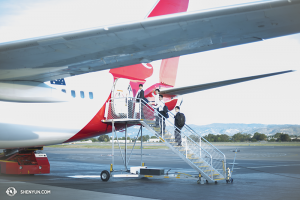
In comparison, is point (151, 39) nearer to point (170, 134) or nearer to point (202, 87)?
point (170, 134)

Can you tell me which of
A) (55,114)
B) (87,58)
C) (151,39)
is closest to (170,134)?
(55,114)

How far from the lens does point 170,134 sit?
15.5 metres

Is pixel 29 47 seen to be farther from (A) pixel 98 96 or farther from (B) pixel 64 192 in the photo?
(A) pixel 98 96

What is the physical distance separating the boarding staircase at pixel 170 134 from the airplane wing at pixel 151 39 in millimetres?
6817

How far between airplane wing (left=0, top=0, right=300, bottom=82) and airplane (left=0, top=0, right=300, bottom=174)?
17 mm

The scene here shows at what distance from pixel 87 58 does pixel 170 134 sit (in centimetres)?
828

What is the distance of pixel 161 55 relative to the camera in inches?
317

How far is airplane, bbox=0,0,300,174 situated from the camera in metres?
5.94

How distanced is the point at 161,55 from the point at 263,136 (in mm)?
131015

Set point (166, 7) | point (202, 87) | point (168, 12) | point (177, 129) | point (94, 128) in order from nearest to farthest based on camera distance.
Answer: point (177, 129)
point (94, 128)
point (202, 87)
point (166, 7)
point (168, 12)

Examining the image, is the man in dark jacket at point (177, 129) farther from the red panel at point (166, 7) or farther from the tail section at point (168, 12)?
the red panel at point (166, 7)

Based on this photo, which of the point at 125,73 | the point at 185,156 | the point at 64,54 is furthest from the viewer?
the point at 125,73

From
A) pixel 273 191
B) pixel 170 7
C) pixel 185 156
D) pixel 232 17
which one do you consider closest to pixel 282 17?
pixel 232 17

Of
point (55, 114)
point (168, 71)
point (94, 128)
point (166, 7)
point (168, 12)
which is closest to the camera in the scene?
point (55, 114)
